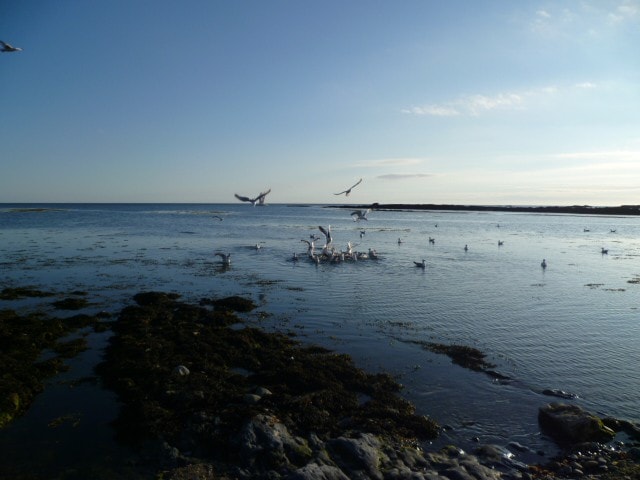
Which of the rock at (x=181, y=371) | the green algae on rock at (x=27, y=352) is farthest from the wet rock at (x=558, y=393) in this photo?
the green algae on rock at (x=27, y=352)

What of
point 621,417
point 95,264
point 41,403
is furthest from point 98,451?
point 95,264

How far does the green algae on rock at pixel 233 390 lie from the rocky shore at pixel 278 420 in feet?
0.10

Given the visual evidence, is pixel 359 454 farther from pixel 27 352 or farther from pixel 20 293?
pixel 20 293

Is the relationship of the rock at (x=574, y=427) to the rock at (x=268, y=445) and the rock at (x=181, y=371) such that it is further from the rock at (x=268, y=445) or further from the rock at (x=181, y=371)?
the rock at (x=181, y=371)

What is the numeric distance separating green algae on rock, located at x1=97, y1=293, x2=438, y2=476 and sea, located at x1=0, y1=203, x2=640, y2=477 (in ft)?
1.89

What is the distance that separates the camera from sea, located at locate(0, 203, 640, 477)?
28.7 ft

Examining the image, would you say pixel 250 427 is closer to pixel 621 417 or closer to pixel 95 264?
pixel 621 417

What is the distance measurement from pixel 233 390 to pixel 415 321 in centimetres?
840

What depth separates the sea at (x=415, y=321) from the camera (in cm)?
873

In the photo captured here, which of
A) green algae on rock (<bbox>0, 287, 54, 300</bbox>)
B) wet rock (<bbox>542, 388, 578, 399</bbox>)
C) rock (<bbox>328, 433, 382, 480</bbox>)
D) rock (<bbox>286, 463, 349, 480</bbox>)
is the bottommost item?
wet rock (<bbox>542, 388, 578, 399</bbox>)

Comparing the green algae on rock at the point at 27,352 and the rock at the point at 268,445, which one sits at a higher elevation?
the green algae on rock at the point at 27,352

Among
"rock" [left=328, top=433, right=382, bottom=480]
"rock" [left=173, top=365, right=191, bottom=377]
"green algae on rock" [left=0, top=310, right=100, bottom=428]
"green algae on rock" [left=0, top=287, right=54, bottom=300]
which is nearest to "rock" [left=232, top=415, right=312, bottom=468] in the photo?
"rock" [left=328, top=433, right=382, bottom=480]

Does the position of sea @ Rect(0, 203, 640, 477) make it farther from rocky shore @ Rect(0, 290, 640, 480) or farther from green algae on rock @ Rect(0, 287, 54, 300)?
green algae on rock @ Rect(0, 287, 54, 300)

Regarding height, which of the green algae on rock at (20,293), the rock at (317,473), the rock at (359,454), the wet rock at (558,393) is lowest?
the wet rock at (558,393)
